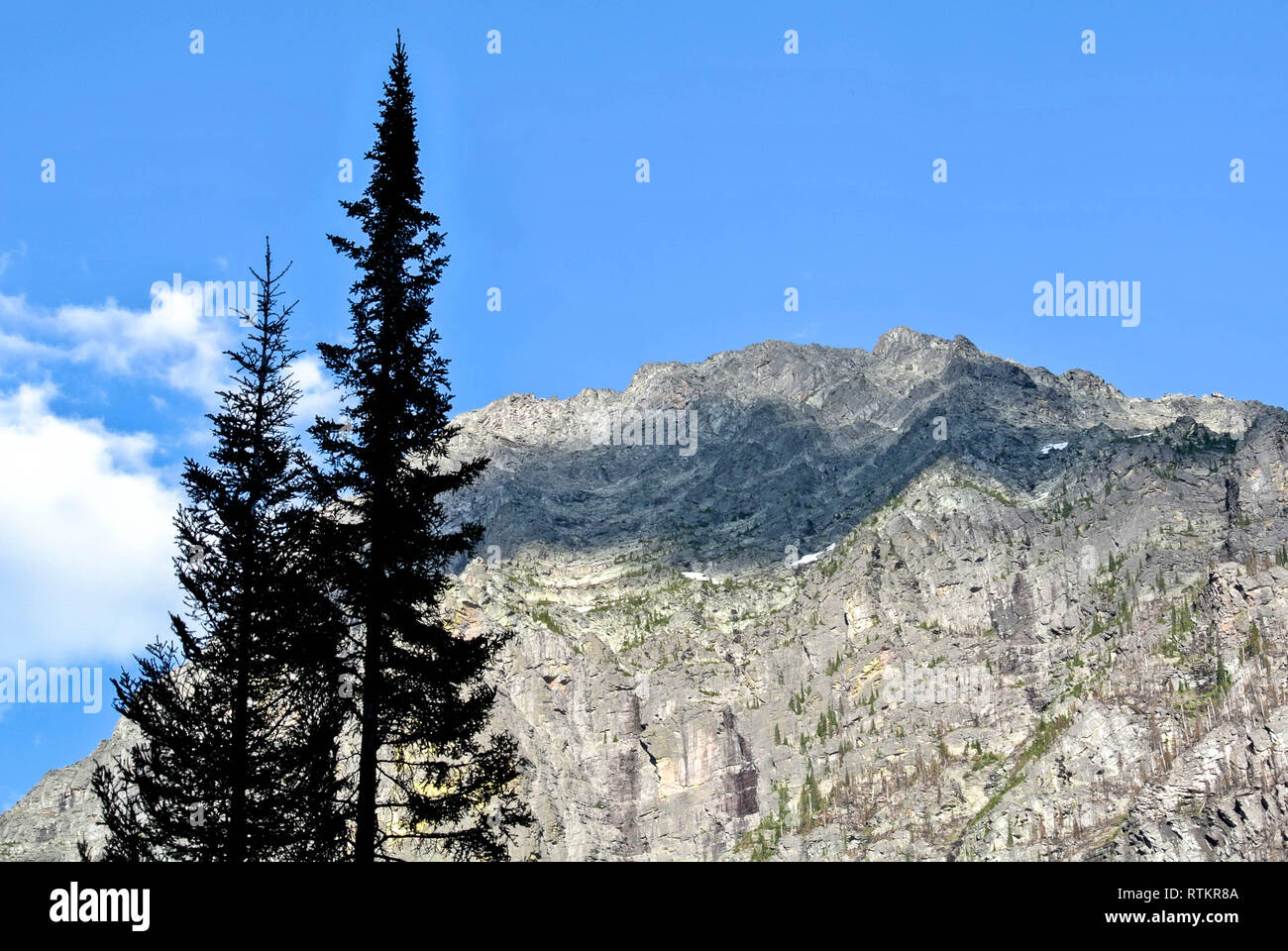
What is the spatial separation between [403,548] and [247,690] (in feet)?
18.3

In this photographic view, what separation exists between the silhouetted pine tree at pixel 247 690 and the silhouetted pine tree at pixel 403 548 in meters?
0.91

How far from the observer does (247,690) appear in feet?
102

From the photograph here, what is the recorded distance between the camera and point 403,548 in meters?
29.5

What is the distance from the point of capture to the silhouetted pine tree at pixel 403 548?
2858cm

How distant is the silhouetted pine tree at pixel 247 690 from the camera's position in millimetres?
28750

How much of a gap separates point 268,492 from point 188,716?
5.86 metres

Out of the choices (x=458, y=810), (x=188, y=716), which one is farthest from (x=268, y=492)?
(x=458, y=810)

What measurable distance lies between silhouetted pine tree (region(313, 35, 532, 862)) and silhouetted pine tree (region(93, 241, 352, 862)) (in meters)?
0.91

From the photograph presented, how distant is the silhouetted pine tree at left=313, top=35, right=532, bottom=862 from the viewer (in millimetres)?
28578

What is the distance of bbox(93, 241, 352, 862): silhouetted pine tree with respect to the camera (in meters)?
28.8
